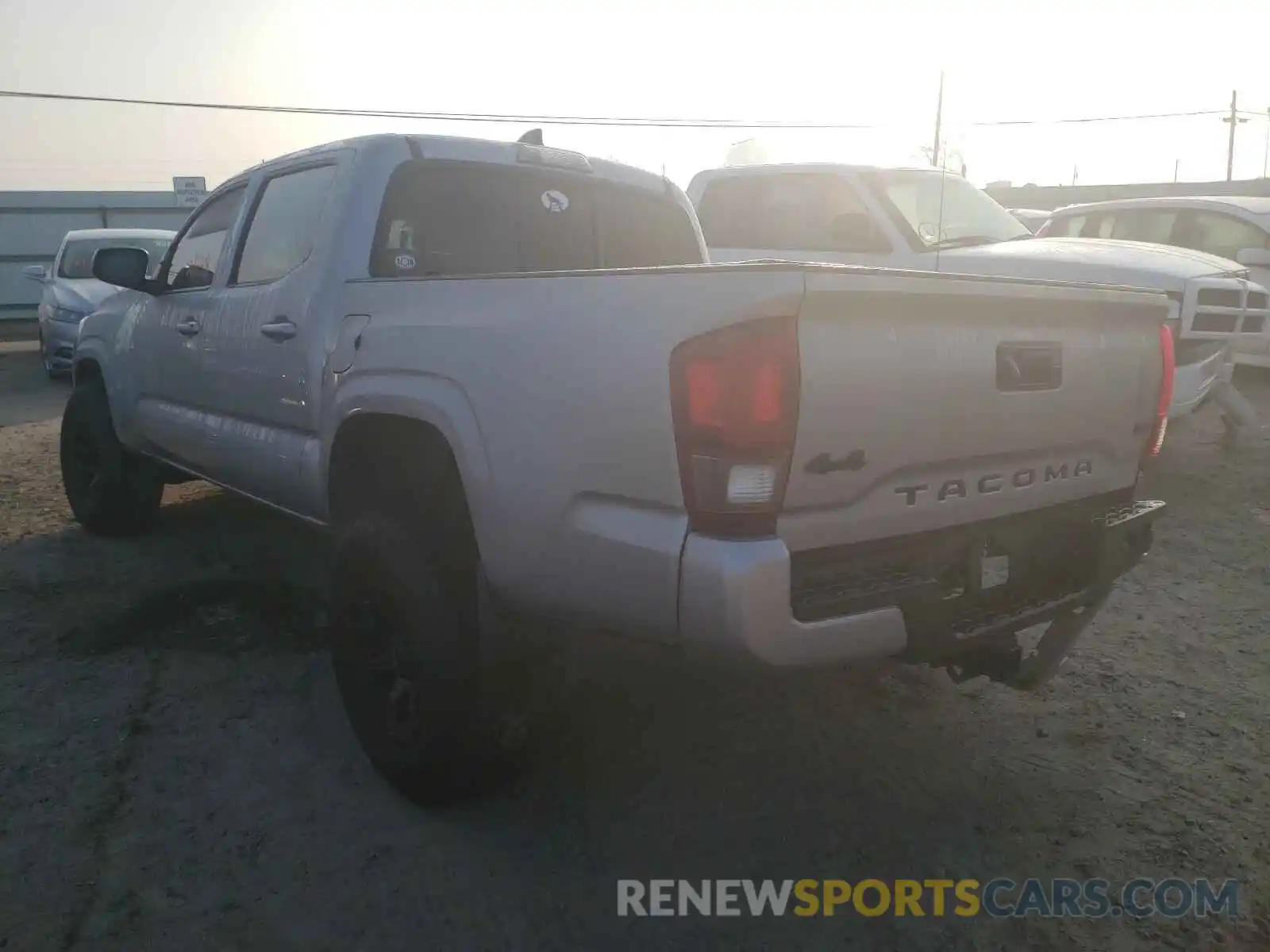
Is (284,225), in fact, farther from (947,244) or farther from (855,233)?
(947,244)

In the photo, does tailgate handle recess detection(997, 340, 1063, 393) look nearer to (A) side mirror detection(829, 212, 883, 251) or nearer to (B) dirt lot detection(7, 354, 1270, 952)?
(B) dirt lot detection(7, 354, 1270, 952)

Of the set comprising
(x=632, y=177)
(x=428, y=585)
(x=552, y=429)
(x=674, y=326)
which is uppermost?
(x=632, y=177)

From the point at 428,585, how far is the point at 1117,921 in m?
1.93

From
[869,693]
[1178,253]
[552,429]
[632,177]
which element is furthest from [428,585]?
[1178,253]

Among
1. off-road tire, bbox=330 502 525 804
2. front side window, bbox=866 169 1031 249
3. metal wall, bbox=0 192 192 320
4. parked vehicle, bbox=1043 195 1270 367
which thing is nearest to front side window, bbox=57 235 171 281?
front side window, bbox=866 169 1031 249

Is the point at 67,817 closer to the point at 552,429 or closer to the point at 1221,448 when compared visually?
the point at 552,429

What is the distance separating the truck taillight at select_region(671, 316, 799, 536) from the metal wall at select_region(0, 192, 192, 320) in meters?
26.0

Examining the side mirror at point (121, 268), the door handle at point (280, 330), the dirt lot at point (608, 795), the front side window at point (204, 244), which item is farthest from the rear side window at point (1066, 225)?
the door handle at point (280, 330)

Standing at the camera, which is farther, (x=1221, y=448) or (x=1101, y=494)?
(x=1221, y=448)

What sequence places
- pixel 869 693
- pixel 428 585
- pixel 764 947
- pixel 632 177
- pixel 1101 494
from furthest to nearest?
pixel 632 177 → pixel 869 693 → pixel 1101 494 → pixel 428 585 → pixel 764 947

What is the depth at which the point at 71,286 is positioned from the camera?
1272cm

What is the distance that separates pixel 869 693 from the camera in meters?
3.80

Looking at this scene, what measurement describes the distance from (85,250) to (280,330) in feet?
38.7

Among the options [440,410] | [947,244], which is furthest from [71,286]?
[440,410]
